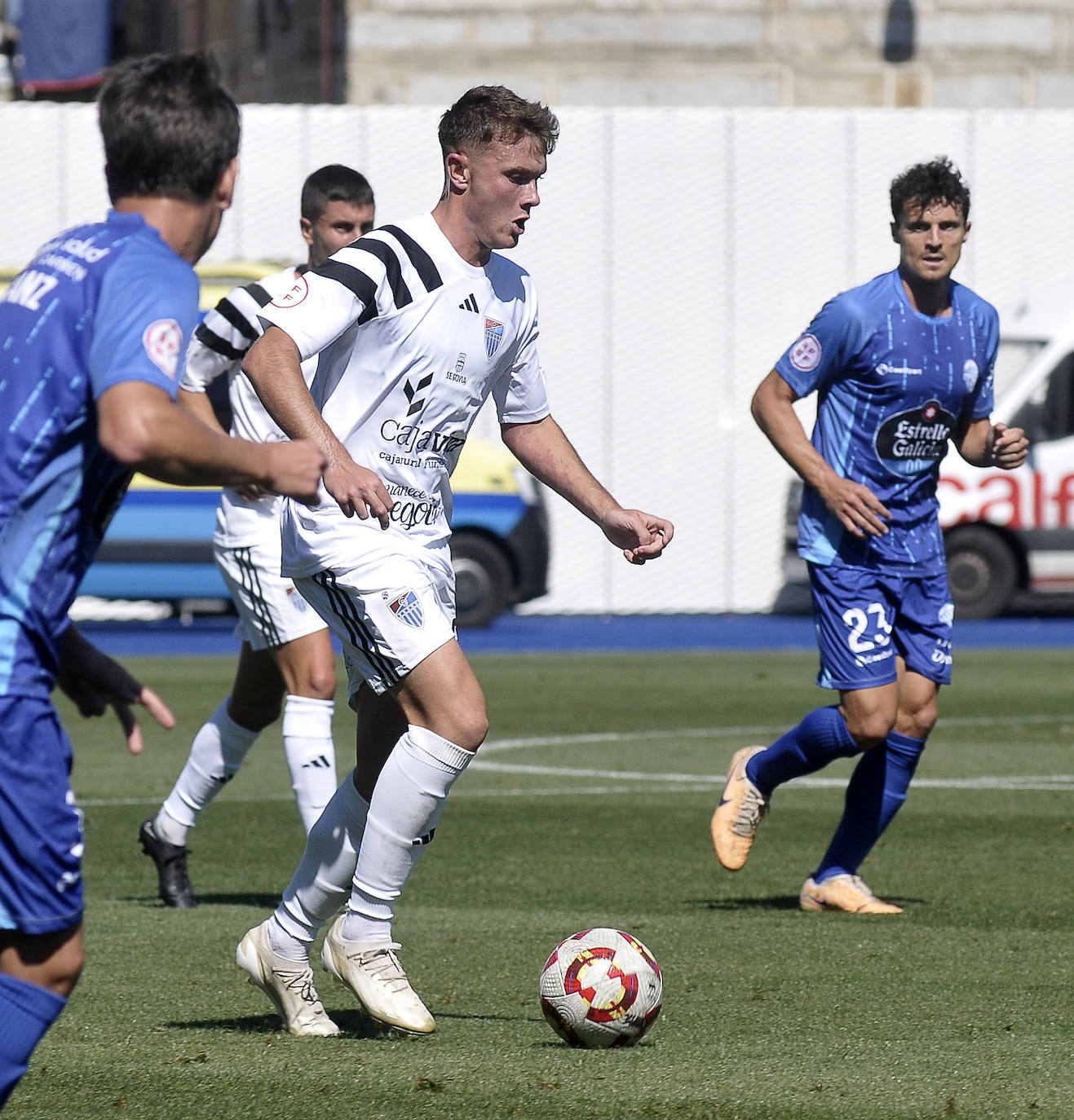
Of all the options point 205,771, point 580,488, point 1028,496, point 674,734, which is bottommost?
point 674,734

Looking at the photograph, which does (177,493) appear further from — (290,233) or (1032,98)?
(1032,98)

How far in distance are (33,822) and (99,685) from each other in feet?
1.00

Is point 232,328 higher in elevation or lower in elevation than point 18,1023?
higher

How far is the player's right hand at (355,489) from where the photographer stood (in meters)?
4.85

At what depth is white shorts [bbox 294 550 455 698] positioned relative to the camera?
514 centimetres

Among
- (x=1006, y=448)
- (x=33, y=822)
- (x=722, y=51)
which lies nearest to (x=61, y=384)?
(x=33, y=822)

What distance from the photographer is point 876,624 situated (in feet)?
23.4

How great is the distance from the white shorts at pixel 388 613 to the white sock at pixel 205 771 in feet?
6.79

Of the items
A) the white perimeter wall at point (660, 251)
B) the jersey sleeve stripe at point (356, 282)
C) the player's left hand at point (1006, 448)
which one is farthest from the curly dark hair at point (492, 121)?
the white perimeter wall at point (660, 251)

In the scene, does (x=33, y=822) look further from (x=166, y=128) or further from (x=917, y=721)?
(x=917, y=721)

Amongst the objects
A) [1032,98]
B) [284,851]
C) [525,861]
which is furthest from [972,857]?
[1032,98]

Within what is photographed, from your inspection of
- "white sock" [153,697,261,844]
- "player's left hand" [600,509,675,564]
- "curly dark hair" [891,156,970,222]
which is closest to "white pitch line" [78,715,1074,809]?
"white sock" [153,697,261,844]

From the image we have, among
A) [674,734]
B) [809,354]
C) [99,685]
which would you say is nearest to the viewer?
[99,685]

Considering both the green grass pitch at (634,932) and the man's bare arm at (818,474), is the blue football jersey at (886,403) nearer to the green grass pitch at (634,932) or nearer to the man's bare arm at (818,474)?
the man's bare arm at (818,474)
